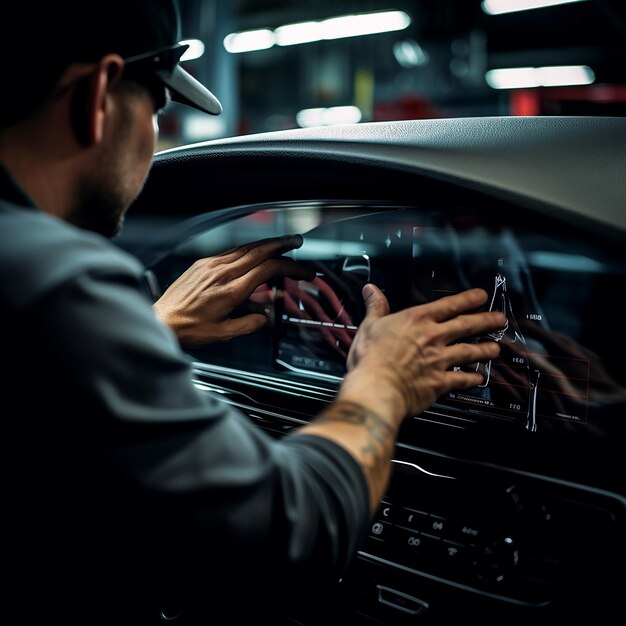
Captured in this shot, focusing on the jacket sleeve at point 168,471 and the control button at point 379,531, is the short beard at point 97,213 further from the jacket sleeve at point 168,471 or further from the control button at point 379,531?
the control button at point 379,531

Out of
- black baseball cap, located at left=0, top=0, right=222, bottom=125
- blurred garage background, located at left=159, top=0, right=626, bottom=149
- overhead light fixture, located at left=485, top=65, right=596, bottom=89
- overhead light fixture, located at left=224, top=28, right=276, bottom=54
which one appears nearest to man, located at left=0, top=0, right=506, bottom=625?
black baseball cap, located at left=0, top=0, right=222, bottom=125

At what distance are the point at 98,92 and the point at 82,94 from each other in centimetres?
2

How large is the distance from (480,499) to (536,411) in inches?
5.8

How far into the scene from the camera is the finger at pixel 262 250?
4.46ft

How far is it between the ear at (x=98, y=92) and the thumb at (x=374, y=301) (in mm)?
489

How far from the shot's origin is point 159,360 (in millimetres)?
673

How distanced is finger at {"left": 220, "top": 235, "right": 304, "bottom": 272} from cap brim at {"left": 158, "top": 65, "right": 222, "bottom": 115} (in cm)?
27

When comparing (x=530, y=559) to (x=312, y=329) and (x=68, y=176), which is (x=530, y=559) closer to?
(x=312, y=329)

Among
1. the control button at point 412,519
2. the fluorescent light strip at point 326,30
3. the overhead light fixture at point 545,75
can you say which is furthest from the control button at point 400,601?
the overhead light fixture at point 545,75

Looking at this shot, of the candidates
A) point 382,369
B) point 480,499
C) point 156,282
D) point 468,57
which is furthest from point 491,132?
point 468,57

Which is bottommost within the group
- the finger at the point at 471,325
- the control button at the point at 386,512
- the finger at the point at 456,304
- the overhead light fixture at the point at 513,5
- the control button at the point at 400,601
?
the control button at the point at 400,601

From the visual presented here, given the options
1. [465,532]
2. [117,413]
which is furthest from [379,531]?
[117,413]

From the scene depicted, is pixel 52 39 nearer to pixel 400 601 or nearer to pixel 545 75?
pixel 400 601

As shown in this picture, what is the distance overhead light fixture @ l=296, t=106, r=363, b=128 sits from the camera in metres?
14.0
